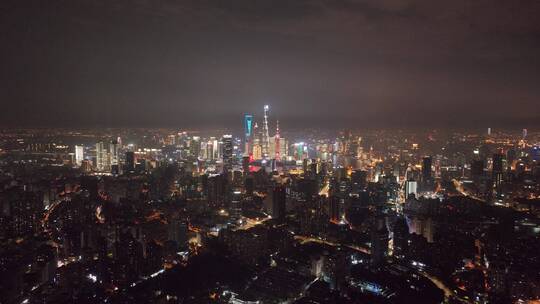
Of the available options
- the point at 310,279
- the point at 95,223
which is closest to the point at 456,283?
the point at 310,279

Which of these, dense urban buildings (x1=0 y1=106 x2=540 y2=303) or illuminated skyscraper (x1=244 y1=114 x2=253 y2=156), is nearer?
dense urban buildings (x1=0 y1=106 x2=540 y2=303)

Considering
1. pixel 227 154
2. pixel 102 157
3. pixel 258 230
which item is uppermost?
pixel 227 154

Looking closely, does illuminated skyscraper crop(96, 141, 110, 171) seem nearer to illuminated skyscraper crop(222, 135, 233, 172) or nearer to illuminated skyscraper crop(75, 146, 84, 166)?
illuminated skyscraper crop(75, 146, 84, 166)

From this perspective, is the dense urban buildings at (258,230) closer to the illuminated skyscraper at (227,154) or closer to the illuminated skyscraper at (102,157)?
the illuminated skyscraper at (102,157)

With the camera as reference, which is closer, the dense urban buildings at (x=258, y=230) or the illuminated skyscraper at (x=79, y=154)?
the dense urban buildings at (x=258, y=230)

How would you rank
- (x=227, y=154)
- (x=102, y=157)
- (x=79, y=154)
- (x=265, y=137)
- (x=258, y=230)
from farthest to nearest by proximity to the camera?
(x=265, y=137) → (x=227, y=154) → (x=102, y=157) → (x=79, y=154) → (x=258, y=230)

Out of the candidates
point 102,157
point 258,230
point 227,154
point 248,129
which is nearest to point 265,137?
point 248,129

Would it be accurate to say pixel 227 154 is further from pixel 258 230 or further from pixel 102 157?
pixel 258 230

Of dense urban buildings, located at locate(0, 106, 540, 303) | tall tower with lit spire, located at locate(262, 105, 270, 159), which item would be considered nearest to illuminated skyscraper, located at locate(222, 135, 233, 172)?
dense urban buildings, located at locate(0, 106, 540, 303)

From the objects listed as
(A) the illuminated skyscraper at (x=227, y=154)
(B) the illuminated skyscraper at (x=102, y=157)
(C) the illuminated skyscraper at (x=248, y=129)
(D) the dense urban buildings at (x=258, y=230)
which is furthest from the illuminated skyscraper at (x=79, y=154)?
(C) the illuminated skyscraper at (x=248, y=129)

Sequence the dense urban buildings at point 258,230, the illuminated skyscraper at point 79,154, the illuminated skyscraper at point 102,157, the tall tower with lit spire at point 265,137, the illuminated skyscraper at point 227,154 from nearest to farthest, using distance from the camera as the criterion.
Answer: the dense urban buildings at point 258,230 → the illuminated skyscraper at point 79,154 → the illuminated skyscraper at point 102,157 → the illuminated skyscraper at point 227,154 → the tall tower with lit spire at point 265,137

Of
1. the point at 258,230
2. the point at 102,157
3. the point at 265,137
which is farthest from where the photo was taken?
the point at 265,137
